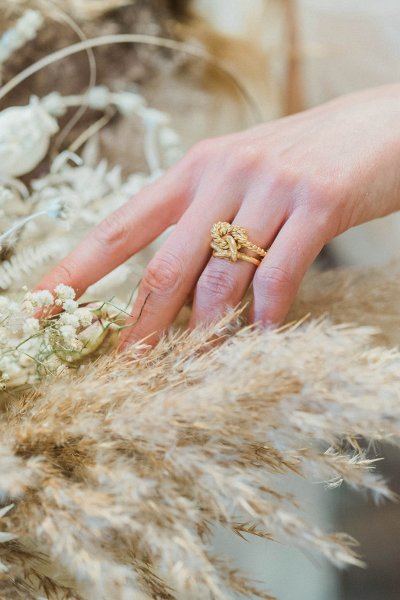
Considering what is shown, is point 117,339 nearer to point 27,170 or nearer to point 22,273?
point 22,273

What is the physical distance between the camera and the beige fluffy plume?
459mm

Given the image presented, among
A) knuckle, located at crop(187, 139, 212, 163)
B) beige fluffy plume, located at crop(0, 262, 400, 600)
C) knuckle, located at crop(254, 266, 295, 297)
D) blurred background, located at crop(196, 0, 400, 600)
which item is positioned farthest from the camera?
blurred background, located at crop(196, 0, 400, 600)

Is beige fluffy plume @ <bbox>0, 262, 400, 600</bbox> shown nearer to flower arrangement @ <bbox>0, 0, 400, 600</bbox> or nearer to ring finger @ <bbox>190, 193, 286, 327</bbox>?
flower arrangement @ <bbox>0, 0, 400, 600</bbox>

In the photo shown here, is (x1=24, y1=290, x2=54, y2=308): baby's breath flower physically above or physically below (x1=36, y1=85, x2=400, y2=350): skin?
above

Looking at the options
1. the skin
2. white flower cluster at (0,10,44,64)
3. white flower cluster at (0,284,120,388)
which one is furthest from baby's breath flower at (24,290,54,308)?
white flower cluster at (0,10,44,64)

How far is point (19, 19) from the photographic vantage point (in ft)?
3.04

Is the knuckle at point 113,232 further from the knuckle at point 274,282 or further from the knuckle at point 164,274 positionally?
the knuckle at point 274,282

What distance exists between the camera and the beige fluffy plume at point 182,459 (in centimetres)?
46

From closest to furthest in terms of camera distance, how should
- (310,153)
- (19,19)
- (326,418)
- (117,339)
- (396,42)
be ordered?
(326,418), (117,339), (310,153), (19,19), (396,42)

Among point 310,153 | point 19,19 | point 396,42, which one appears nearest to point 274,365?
point 310,153

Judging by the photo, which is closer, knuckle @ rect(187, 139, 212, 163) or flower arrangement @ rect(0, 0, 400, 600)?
flower arrangement @ rect(0, 0, 400, 600)

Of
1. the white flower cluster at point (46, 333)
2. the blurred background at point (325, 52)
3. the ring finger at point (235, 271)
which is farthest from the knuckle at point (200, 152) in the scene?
the blurred background at point (325, 52)

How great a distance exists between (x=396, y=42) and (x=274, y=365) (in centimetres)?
97

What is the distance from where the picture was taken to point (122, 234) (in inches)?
30.0
